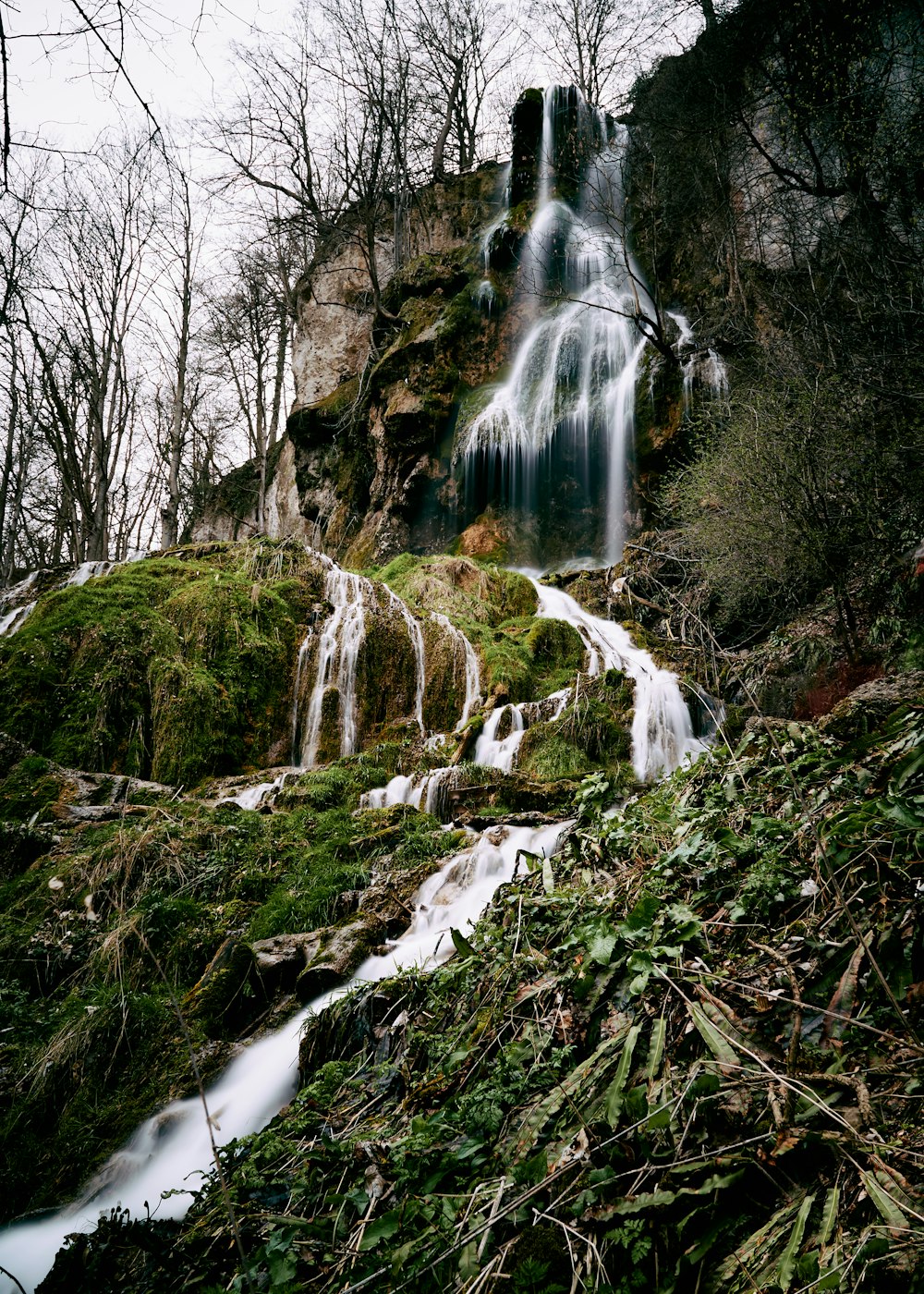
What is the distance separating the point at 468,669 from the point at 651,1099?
8227mm

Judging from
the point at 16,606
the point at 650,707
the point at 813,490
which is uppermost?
the point at 813,490

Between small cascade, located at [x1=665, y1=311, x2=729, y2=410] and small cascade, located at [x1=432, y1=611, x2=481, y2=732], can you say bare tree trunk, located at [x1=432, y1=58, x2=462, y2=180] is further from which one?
small cascade, located at [x1=432, y1=611, x2=481, y2=732]

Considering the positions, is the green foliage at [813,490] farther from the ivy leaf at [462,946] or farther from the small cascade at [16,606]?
the small cascade at [16,606]

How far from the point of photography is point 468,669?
32.1 feet

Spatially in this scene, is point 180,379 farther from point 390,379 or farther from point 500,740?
point 500,740

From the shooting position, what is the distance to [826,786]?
2.42m

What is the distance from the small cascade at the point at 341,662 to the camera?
9109 mm

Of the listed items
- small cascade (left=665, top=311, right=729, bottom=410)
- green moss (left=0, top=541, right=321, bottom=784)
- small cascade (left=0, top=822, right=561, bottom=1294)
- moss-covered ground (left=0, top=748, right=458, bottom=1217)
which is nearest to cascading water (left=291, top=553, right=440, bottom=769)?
green moss (left=0, top=541, right=321, bottom=784)

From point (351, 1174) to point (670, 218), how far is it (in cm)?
1954

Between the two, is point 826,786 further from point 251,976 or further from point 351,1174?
point 251,976

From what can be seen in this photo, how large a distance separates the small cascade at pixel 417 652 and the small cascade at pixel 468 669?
1.37ft

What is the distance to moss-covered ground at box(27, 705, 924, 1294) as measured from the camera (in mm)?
1325

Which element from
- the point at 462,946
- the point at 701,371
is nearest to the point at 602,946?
the point at 462,946

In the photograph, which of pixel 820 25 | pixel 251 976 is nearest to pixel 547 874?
pixel 251 976
